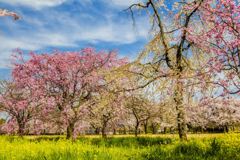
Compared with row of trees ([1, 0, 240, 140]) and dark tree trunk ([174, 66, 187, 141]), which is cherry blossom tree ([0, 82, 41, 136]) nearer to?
row of trees ([1, 0, 240, 140])

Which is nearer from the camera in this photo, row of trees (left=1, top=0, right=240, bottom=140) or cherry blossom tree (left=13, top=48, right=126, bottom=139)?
row of trees (left=1, top=0, right=240, bottom=140)

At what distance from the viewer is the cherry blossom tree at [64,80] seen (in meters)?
22.6

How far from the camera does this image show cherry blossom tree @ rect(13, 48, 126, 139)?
2256 centimetres

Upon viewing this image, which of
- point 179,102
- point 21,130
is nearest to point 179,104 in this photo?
point 179,102

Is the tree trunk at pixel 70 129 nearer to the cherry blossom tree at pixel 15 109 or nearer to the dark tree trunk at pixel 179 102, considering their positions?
the cherry blossom tree at pixel 15 109

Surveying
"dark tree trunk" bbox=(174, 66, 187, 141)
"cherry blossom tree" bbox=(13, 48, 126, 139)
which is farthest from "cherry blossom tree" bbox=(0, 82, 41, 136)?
"dark tree trunk" bbox=(174, 66, 187, 141)

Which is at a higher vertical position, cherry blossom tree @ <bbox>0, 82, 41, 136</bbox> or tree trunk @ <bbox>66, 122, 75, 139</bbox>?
cherry blossom tree @ <bbox>0, 82, 41, 136</bbox>

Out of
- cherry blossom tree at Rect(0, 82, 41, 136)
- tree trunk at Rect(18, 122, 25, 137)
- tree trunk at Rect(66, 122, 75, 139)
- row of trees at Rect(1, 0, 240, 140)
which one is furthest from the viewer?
cherry blossom tree at Rect(0, 82, 41, 136)

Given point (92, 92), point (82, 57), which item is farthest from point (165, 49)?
point (82, 57)

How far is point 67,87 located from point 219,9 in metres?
16.2

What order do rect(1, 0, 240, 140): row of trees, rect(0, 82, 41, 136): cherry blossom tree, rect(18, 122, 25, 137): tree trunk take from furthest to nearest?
1. rect(0, 82, 41, 136): cherry blossom tree
2. rect(18, 122, 25, 137): tree trunk
3. rect(1, 0, 240, 140): row of trees

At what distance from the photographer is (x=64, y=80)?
23844mm

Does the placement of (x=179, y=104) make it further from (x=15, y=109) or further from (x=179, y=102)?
(x=15, y=109)

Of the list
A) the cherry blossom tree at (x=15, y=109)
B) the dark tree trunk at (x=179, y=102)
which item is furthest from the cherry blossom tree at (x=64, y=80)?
the dark tree trunk at (x=179, y=102)
